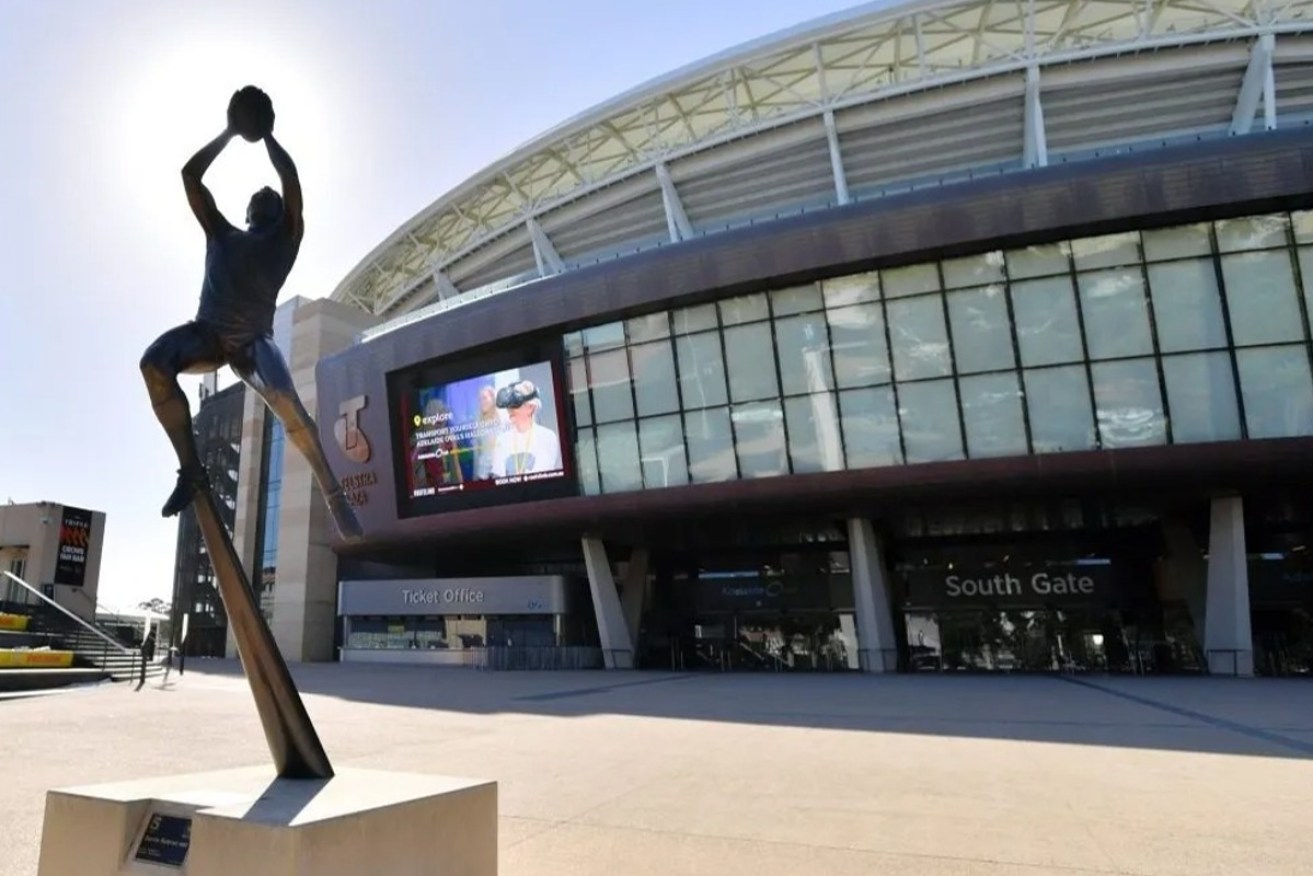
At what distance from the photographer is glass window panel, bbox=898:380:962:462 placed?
992 inches

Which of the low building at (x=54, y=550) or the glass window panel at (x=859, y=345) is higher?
the glass window panel at (x=859, y=345)

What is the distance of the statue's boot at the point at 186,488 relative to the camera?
213 inches

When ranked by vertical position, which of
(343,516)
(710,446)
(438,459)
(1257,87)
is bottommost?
(343,516)

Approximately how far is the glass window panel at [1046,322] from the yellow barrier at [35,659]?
1213 inches

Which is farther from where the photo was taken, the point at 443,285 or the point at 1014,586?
the point at 443,285

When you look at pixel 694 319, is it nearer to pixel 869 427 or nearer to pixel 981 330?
pixel 869 427

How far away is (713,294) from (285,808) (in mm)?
24720

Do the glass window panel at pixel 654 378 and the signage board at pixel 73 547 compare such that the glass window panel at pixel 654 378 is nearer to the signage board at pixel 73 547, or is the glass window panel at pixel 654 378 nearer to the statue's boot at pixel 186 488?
the statue's boot at pixel 186 488

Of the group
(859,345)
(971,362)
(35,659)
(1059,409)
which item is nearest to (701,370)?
(859,345)

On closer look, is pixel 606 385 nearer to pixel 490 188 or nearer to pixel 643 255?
pixel 643 255

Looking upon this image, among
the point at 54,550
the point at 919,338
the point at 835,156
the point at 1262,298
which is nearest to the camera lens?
the point at 1262,298

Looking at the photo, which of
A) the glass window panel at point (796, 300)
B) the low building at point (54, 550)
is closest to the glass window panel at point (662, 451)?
the glass window panel at point (796, 300)

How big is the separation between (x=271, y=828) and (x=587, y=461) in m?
26.4

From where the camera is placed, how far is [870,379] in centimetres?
2612
